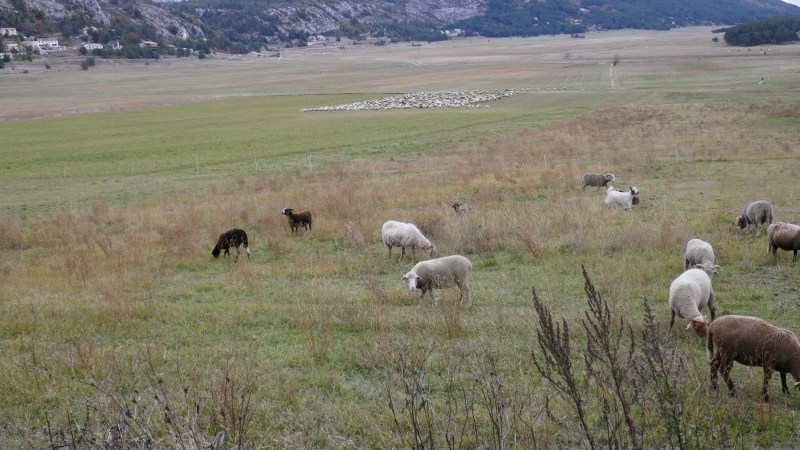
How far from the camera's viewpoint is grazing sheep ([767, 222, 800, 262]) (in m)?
15.0

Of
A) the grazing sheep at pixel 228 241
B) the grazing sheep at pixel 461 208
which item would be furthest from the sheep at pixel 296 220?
the grazing sheep at pixel 461 208

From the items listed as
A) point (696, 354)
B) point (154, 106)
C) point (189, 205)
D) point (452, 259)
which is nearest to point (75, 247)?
point (189, 205)

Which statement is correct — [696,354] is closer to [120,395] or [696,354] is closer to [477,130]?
[120,395]

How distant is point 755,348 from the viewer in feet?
27.6

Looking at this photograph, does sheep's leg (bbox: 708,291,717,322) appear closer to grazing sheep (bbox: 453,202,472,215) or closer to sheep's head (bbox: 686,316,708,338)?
sheep's head (bbox: 686,316,708,338)

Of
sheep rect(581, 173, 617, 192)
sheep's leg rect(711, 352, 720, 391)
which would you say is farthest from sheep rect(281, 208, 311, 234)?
sheep's leg rect(711, 352, 720, 391)

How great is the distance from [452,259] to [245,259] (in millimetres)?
6990

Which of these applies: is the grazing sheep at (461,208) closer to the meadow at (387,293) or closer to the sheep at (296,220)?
the meadow at (387,293)

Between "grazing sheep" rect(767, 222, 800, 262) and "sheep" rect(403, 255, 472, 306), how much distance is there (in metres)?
7.34

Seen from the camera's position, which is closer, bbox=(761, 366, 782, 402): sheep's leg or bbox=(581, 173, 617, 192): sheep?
bbox=(761, 366, 782, 402): sheep's leg

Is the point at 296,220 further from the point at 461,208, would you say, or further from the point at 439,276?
the point at 439,276

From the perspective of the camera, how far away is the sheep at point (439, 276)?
44.5 feet

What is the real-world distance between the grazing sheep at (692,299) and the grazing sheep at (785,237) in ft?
14.1

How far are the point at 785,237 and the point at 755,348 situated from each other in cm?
810
